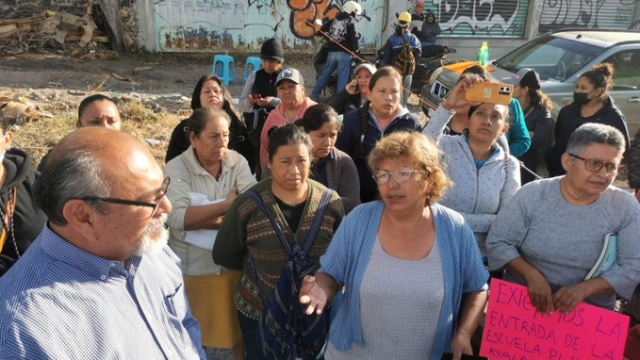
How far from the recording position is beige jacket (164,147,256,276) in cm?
311

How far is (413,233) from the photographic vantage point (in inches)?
93.8

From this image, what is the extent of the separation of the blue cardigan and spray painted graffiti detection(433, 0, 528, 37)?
14.5m

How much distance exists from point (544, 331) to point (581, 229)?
1.87ft

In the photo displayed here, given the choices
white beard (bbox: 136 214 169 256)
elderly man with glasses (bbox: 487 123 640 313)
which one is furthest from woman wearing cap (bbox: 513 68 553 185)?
white beard (bbox: 136 214 169 256)

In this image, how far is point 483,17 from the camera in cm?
1625

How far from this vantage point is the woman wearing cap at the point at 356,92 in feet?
16.1

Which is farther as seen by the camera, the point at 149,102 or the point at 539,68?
the point at 149,102

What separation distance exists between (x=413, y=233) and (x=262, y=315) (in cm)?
100

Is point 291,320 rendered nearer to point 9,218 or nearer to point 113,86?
point 9,218

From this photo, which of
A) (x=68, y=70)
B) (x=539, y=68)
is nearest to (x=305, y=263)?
(x=539, y=68)

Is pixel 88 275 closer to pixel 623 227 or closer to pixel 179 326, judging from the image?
pixel 179 326

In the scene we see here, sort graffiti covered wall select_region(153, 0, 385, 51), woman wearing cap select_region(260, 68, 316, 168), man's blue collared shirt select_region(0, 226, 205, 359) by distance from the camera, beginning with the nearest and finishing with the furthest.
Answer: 1. man's blue collared shirt select_region(0, 226, 205, 359)
2. woman wearing cap select_region(260, 68, 316, 168)
3. graffiti covered wall select_region(153, 0, 385, 51)

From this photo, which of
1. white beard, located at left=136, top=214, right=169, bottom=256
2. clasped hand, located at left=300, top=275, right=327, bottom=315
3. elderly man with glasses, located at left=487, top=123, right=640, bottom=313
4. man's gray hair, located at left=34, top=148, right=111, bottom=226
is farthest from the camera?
elderly man with glasses, located at left=487, top=123, right=640, bottom=313

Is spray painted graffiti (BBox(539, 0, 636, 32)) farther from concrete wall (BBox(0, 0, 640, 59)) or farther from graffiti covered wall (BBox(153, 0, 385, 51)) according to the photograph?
graffiti covered wall (BBox(153, 0, 385, 51))
